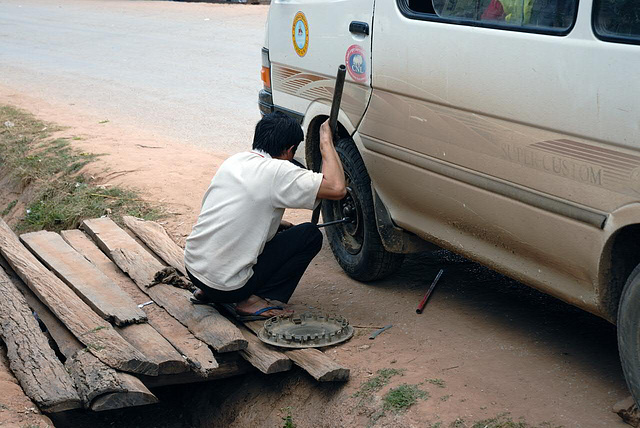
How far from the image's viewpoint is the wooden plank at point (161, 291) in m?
4.20

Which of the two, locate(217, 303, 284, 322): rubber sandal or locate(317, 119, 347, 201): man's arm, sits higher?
locate(317, 119, 347, 201): man's arm

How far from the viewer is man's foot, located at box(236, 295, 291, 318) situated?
14.8ft

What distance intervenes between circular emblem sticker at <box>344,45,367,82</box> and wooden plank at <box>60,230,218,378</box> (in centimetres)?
160

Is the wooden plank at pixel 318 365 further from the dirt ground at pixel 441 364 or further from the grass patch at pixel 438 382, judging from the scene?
the grass patch at pixel 438 382

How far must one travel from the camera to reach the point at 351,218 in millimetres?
4883

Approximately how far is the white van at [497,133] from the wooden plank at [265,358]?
0.89 metres

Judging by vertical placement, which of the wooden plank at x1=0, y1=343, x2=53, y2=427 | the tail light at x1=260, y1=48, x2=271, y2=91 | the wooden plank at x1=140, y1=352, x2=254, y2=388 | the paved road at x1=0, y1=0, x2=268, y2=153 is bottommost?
the paved road at x1=0, y1=0, x2=268, y2=153

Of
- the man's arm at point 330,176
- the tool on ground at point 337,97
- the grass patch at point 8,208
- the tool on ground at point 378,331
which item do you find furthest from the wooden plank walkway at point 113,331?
the grass patch at point 8,208

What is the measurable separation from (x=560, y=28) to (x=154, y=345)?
2.41 meters

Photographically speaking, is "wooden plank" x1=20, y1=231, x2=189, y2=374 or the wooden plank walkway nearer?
the wooden plank walkway

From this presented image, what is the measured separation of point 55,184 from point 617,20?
19.1 feet

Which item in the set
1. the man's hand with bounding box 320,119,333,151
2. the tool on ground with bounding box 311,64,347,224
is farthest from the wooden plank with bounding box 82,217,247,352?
the tool on ground with bounding box 311,64,347,224

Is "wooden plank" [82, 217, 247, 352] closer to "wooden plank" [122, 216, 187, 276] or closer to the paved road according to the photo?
"wooden plank" [122, 216, 187, 276]

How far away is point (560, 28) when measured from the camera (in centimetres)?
315
